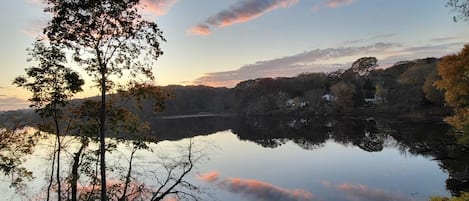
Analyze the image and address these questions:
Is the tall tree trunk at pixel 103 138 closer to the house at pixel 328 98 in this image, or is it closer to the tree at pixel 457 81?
the tree at pixel 457 81

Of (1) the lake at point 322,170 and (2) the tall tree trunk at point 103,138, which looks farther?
(1) the lake at point 322,170

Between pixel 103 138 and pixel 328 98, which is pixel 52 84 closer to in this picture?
pixel 103 138

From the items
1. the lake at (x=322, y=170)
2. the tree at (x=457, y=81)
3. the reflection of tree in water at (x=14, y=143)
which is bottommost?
the lake at (x=322, y=170)

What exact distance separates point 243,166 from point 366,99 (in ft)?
261

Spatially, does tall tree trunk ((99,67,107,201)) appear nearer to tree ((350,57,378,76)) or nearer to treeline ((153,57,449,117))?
treeline ((153,57,449,117))

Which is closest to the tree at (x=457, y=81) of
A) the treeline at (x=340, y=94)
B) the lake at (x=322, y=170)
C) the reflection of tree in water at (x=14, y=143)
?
the lake at (x=322, y=170)

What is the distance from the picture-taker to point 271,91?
152750mm

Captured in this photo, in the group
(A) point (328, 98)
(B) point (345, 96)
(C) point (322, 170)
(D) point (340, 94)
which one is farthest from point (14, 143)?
(A) point (328, 98)

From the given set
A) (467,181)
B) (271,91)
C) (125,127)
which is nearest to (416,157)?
(467,181)

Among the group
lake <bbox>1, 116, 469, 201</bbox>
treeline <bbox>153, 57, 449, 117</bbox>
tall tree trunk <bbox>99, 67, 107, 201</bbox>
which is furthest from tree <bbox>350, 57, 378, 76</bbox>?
tall tree trunk <bbox>99, 67, 107, 201</bbox>

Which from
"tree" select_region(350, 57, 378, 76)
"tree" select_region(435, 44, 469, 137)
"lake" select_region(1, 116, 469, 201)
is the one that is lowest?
"lake" select_region(1, 116, 469, 201)

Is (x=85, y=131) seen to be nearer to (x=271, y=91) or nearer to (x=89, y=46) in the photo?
(x=89, y=46)

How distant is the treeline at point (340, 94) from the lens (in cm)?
8256

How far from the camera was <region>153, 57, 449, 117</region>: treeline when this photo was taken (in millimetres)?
82562
